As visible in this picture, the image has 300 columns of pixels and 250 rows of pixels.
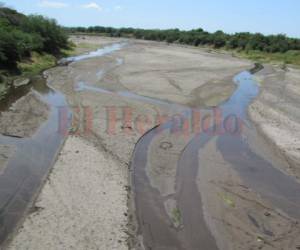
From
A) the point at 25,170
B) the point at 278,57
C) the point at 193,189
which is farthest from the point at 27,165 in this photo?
the point at 278,57

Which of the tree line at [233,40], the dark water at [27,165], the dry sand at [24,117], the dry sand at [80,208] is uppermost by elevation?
the dry sand at [80,208]

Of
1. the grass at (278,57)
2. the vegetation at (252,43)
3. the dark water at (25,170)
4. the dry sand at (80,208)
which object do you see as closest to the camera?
the dry sand at (80,208)

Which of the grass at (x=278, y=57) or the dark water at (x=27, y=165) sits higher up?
the dark water at (x=27, y=165)

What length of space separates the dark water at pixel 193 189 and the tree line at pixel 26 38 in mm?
21544

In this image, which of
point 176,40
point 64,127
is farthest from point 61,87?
point 176,40

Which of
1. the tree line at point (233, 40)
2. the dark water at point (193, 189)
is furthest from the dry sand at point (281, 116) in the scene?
the tree line at point (233, 40)

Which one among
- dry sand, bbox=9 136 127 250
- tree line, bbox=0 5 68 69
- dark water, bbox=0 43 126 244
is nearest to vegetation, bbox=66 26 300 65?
tree line, bbox=0 5 68 69

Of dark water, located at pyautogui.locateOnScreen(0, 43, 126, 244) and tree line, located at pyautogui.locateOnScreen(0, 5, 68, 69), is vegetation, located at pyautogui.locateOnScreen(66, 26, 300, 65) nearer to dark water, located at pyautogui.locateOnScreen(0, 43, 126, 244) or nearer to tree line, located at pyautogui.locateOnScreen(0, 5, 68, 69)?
tree line, located at pyautogui.locateOnScreen(0, 5, 68, 69)

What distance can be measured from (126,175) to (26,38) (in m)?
33.7

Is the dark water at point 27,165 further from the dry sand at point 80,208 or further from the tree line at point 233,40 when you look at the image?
the tree line at point 233,40

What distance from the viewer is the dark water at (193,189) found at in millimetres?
10547

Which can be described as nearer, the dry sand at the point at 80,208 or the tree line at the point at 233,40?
the dry sand at the point at 80,208

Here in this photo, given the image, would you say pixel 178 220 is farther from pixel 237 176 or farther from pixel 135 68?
pixel 135 68

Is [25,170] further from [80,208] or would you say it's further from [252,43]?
[252,43]
